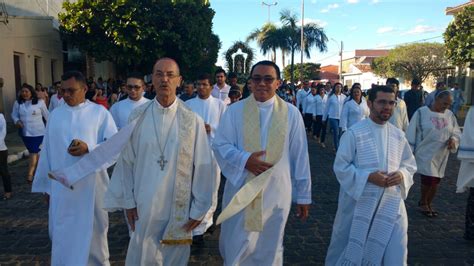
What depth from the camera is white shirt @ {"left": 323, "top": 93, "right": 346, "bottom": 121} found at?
1242cm

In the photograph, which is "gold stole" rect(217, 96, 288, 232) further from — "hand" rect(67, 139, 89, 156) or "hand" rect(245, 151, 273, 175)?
"hand" rect(67, 139, 89, 156)

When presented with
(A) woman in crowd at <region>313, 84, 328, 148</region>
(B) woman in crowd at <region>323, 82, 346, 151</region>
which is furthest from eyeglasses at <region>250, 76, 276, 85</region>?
(A) woman in crowd at <region>313, 84, 328, 148</region>

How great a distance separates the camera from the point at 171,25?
70.6ft

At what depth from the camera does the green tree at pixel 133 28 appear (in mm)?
20109

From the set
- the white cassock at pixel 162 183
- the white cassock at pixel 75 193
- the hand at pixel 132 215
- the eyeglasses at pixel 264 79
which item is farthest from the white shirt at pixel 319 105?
the hand at pixel 132 215

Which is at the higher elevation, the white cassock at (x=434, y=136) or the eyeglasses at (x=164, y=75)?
the eyeglasses at (x=164, y=75)

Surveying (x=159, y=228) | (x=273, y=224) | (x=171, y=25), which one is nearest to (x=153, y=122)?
(x=159, y=228)

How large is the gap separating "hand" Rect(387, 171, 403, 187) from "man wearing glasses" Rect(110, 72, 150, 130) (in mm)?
4075

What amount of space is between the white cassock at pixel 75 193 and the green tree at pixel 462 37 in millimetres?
24197

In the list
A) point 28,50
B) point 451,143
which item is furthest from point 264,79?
point 28,50

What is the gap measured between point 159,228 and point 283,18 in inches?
1550

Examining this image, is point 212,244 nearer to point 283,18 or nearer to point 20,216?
point 20,216

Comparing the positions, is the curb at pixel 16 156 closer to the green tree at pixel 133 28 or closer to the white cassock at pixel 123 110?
the white cassock at pixel 123 110

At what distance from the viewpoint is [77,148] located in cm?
402
